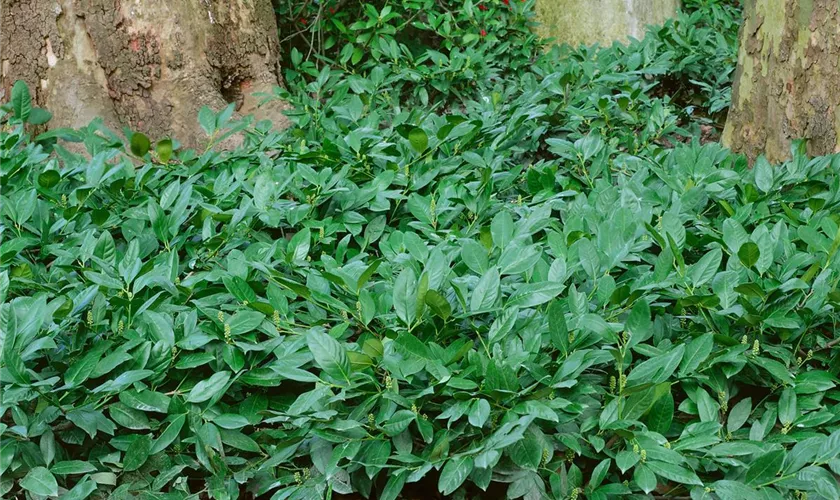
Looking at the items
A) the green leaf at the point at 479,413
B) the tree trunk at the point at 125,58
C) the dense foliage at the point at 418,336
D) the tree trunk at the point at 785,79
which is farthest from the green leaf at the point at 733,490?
the tree trunk at the point at 125,58

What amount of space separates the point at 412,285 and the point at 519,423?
0.45 meters

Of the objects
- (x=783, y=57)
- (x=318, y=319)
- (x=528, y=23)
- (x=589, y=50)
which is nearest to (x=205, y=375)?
(x=318, y=319)

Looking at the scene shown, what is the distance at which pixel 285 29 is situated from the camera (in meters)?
5.43

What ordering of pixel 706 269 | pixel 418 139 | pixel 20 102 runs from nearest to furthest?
1. pixel 706 269
2. pixel 418 139
3. pixel 20 102

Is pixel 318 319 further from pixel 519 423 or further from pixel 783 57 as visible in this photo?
pixel 783 57

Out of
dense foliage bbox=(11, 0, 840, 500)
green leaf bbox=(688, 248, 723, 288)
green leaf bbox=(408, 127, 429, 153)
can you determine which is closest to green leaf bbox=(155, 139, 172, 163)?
dense foliage bbox=(11, 0, 840, 500)

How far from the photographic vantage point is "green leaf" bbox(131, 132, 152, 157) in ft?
11.2

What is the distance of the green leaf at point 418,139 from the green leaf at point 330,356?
1431mm

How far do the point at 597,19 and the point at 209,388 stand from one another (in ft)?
13.9

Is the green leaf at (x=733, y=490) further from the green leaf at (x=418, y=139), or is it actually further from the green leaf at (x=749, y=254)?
the green leaf at (x=418, y=139)

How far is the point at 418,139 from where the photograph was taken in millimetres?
3322

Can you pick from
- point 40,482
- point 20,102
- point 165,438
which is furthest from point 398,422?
point 20,102

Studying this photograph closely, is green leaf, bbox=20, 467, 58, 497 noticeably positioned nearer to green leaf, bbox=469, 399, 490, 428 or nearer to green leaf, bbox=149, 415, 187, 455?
green leaf, bbox=149, 415, 187, 455

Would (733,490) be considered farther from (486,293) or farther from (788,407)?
(486,293)
